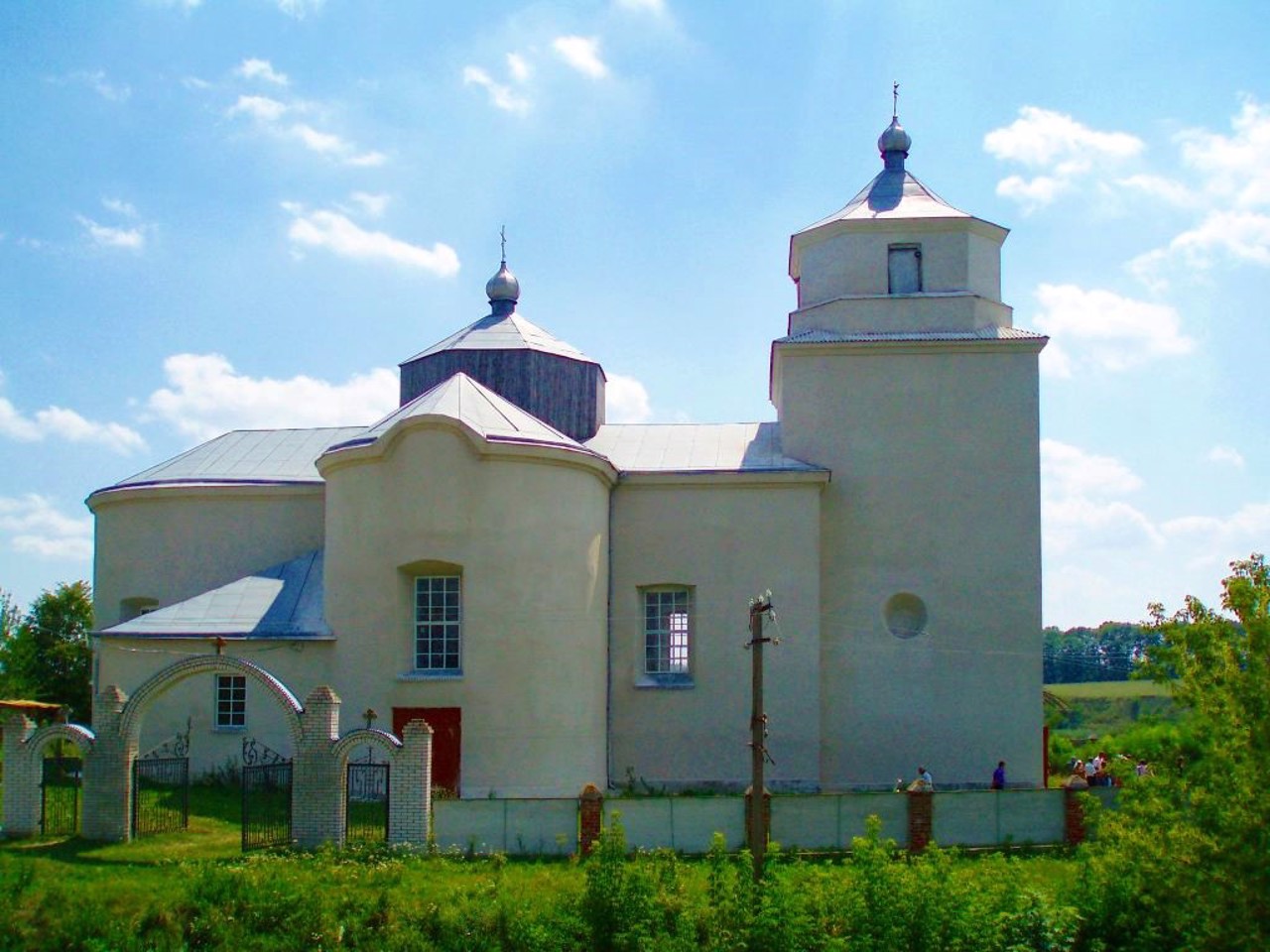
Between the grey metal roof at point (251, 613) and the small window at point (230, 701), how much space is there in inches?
44.1

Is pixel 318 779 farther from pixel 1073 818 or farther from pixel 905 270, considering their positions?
pixel 905 270

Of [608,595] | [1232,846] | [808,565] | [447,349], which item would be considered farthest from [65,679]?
[1232,846]

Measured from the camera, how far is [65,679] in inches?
1757

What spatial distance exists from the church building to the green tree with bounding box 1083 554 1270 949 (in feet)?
39.6

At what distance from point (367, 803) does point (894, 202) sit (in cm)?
1748

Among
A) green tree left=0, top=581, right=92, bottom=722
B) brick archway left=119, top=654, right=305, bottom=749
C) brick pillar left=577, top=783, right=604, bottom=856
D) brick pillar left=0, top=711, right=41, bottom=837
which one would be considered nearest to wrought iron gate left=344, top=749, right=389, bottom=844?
brick archway left=119, top=654, right=305, bottom=749

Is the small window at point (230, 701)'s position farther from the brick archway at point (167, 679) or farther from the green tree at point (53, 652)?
the green tree at point (53, 652)

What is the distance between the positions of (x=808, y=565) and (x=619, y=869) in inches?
452

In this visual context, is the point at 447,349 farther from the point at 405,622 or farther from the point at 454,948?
the point at 454,948

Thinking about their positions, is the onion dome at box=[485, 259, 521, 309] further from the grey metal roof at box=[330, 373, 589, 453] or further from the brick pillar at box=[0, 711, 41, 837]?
the brick pillar at box=[0, 711, 41, 837]

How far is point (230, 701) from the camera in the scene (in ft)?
87.5

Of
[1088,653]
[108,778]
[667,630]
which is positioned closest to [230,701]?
[108,778]

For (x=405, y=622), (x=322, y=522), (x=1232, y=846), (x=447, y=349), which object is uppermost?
(x=447, y=349)

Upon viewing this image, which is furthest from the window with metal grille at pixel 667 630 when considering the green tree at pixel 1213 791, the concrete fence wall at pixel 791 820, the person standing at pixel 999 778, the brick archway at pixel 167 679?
the green tree at pixel 1213 791
